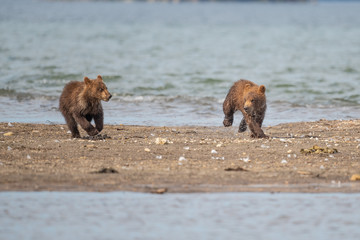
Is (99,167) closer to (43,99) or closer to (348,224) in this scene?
(348,224)

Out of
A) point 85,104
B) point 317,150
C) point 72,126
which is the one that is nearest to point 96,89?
point 85,104

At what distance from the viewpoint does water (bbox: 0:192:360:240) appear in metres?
7.19

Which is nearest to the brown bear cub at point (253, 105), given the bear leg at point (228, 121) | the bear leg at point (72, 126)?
the bear leg at point (228, 121)

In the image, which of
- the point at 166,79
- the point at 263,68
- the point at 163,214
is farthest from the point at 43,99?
the point at 263,68

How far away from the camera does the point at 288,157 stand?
10.5 meters

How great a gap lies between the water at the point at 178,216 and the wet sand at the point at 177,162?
304 millimetres

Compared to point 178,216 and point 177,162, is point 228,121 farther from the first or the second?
point 178,216

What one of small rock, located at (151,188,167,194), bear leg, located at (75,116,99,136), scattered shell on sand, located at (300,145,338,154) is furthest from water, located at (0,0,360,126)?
small rock, located at (151,188,167,194)

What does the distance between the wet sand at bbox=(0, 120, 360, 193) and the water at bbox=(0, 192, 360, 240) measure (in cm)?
30

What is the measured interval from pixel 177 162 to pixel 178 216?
92.0 inches

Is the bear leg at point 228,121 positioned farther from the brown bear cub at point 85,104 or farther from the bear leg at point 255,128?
the brown bear cub at point 85,104

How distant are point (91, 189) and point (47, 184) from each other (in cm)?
57

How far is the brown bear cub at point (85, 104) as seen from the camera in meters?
12.4

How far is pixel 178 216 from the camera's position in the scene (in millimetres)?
7727
